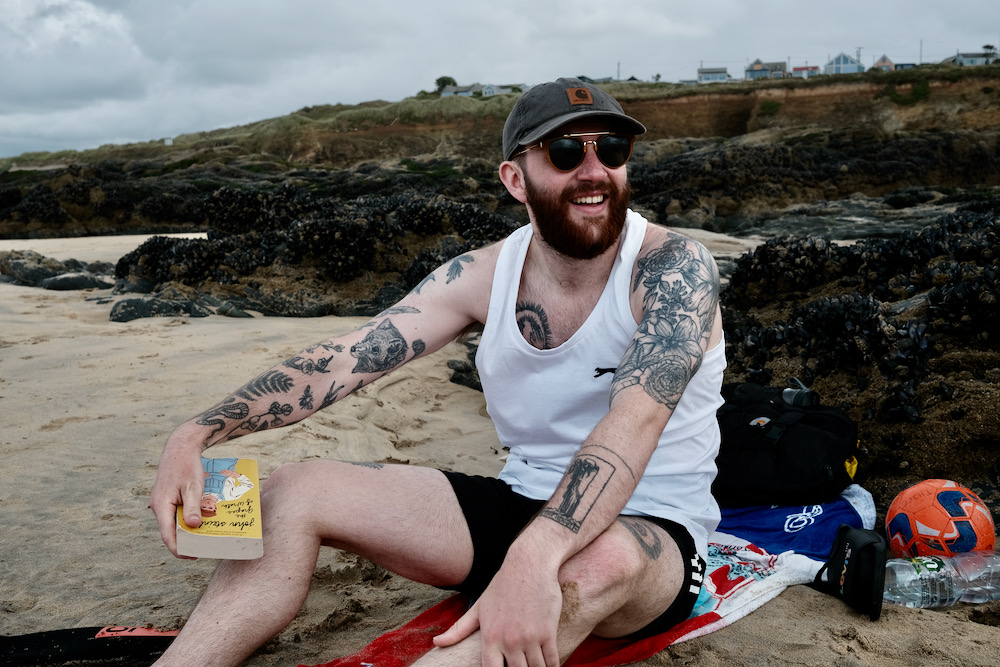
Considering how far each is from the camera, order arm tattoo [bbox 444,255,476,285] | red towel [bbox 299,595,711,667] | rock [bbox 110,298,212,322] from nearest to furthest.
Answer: red towel [bbox 299,595,711,667] → arm tattoo [bbox 444,255,476,285] → rock [bbox 110,298,212,322]

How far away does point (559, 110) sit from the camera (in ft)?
8.38

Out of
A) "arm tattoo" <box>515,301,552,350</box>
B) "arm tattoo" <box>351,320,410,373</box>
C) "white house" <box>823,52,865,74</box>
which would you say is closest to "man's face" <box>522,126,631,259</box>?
"arm tattoo" <box>515,301,552,350</box>

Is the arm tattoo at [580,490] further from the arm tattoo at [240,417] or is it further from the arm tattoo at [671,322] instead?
the arm tattoo at [240,417]

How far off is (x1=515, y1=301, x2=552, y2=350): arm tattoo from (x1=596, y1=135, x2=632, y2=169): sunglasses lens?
1.84ft

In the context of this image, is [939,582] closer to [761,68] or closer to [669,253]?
[669,253]

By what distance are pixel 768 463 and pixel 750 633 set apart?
92 centimetres

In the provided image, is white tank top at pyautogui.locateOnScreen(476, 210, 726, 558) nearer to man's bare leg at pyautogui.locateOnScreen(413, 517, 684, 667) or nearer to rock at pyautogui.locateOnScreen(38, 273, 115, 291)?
man's bare leg at pyautogui.locateOnScreen(413, 517, 684, 667)

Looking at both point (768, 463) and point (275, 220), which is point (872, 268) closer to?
point (768, 463)

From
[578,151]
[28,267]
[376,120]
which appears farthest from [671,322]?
[376,120]

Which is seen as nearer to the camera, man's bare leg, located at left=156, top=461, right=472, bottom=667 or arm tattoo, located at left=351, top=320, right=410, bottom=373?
man's bare leg, located at left=156, top=461, right=472, bottom=667

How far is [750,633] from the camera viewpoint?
2.36 metres

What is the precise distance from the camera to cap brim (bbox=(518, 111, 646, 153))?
97.6 inches

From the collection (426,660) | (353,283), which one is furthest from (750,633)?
(353,283)

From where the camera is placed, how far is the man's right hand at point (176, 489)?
2.08 meters
